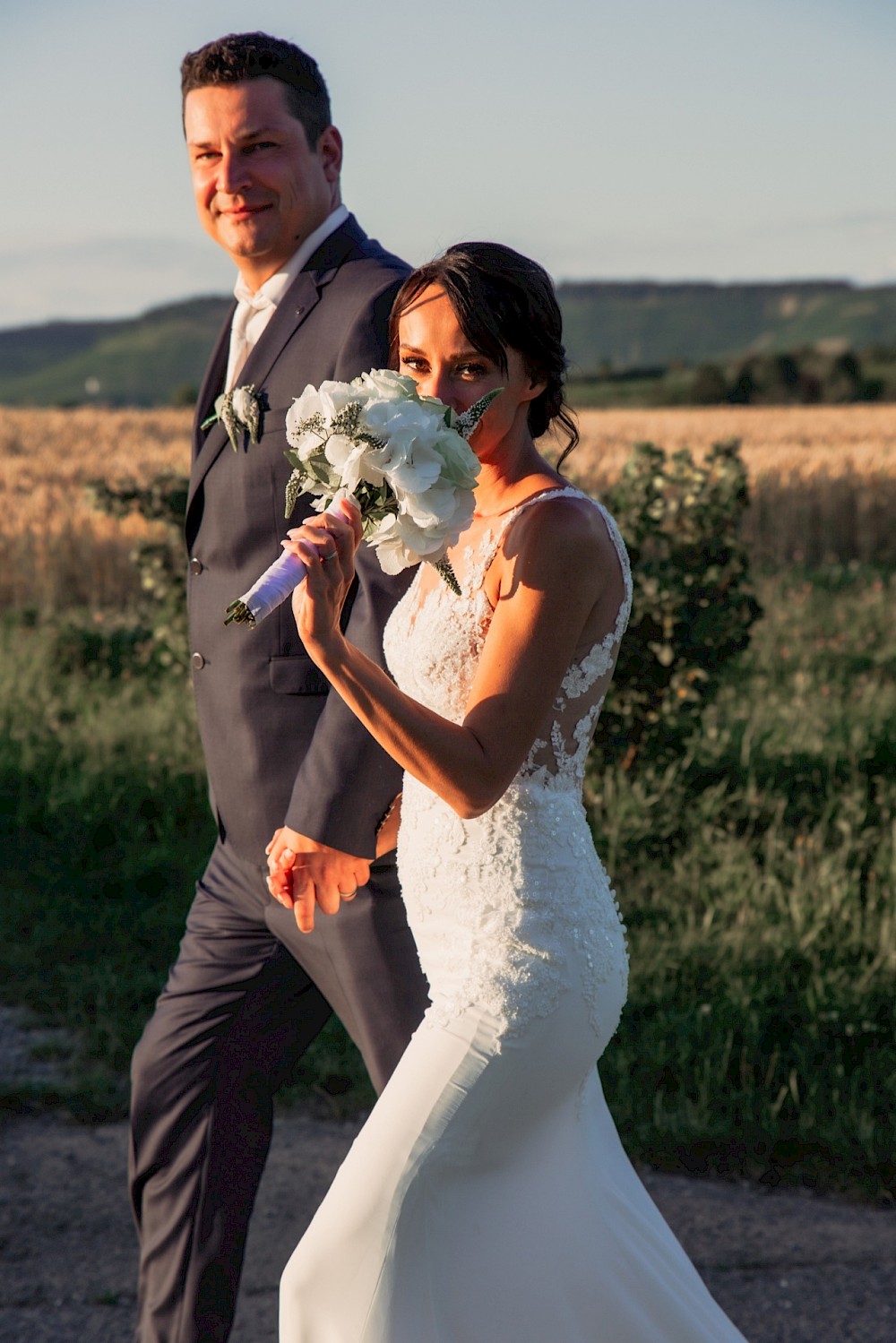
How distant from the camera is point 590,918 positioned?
8.05 feet

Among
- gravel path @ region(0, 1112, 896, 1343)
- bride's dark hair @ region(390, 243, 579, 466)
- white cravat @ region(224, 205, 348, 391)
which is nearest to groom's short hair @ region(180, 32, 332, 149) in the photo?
white cravat @ region(224, 205, 348, 391)

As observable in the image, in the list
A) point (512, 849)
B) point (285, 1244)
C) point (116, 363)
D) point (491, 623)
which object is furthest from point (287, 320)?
point (116, 363)

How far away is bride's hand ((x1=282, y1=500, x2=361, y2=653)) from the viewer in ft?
7.31

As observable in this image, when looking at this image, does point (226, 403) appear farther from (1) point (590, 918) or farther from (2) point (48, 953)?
(2) point (48, 953)

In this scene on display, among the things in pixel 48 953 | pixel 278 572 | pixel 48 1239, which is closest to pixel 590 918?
pixel 278 572

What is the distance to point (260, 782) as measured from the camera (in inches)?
121

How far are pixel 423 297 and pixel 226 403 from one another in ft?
2.58

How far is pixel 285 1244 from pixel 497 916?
189 cm

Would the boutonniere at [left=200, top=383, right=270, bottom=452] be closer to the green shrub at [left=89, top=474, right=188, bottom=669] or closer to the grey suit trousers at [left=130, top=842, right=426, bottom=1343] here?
the grey suit trousers at [left=130, top=842, right=426, bottom=1343]

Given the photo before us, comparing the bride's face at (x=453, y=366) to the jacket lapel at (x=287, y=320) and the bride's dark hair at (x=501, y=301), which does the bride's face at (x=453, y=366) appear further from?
the jacket lapel at (x=287, y=320)

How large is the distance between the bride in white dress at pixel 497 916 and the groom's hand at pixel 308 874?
232 mm

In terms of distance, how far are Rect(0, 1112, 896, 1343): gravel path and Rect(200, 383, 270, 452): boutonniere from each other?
2.08 meters

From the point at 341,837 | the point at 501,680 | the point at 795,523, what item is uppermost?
the point at 501,680

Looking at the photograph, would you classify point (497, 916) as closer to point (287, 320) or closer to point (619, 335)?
point (287, 320)
